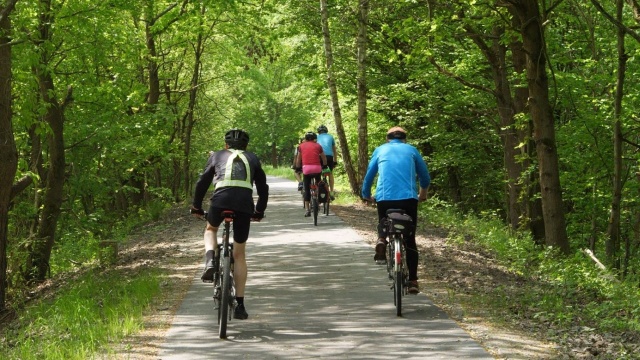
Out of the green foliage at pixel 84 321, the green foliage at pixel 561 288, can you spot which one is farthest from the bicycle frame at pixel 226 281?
the green foliage at pixel 561 288

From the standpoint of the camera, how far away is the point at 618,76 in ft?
53.4

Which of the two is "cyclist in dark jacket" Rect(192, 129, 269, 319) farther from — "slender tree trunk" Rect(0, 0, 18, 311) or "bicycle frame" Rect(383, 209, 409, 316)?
"slender tree trunk" Rect(0, 0, 18, 311)

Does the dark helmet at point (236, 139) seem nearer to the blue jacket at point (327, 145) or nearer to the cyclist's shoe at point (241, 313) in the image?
the cyclist's shoe at point (241, 313)

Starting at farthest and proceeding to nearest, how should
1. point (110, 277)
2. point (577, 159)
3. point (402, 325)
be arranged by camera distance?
point (577, 159) → point (110, 277) → point (402, 325)

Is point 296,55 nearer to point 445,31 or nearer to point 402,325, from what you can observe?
point 445,31

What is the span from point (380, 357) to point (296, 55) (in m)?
20.6

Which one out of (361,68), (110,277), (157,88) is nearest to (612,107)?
(361,68)

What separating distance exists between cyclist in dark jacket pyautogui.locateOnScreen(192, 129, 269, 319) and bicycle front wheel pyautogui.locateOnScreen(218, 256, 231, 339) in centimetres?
21

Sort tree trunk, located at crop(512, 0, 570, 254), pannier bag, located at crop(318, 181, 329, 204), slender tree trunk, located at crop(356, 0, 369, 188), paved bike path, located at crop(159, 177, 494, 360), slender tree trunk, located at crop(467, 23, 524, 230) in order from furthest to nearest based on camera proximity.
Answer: slender tree trunk, located at crop(356, 0, 369, 188)
slender tree trunk, located at crop(467, 23, 524, 230)
pannier bag, located at crop(318, 181, 329, 204)
tree trunk, located at crop(512, 0, 570, 254)
paved bike path, located at crop(159, 177, 494, 360)

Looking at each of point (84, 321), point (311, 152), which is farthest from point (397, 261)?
point (311, 152)

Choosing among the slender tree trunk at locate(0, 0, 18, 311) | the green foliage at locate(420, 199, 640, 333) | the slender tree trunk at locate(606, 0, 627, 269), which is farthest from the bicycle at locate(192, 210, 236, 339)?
the slender tree trunk at locate(606, 0, 627, 269)

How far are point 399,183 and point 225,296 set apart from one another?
8.25ft

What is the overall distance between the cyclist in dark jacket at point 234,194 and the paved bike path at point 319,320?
0.66m

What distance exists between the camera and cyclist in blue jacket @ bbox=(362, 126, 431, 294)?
30.1 ft
